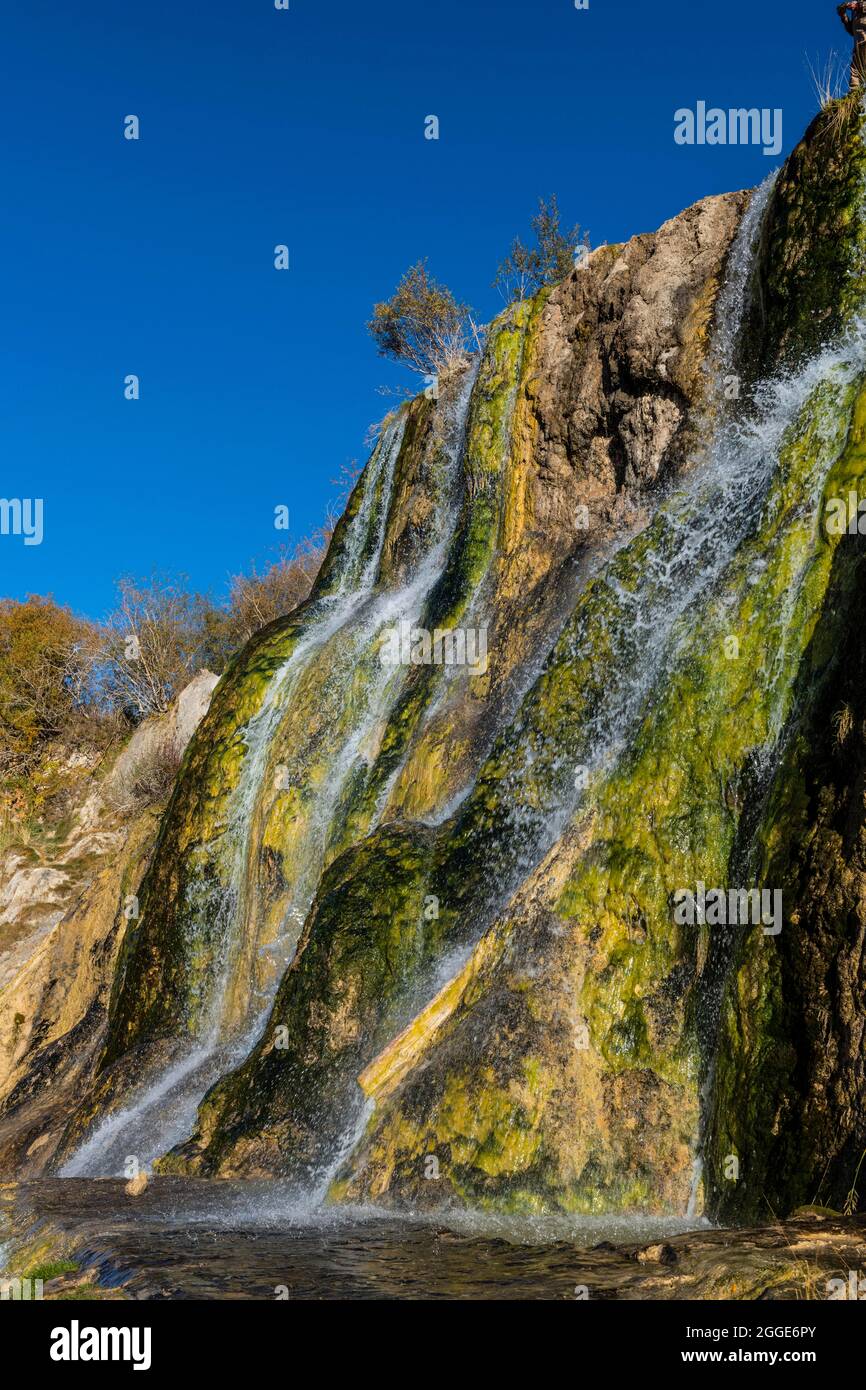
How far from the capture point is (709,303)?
1484 centimetres

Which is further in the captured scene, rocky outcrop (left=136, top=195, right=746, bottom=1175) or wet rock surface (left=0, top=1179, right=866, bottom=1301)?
rocky outcrop (left=136, top=195, right=746, bottom=1175)

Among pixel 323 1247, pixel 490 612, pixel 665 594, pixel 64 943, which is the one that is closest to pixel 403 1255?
pixel 323 1247

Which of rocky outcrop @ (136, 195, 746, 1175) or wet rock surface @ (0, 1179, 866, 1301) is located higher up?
rocky outcrop @ (136, 195, 746, 1175)

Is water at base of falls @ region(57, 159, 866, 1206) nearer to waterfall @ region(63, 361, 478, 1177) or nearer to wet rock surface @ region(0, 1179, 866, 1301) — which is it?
waterfall @ region(63, 361, 478, 1177)

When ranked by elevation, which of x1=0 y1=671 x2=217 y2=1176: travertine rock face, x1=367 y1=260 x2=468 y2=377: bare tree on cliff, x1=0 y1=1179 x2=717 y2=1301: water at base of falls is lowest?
x1=0 y1=1179 x2=717 y2=1301: water at base of falls

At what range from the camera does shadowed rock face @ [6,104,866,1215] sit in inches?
336

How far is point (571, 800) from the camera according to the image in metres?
11.0

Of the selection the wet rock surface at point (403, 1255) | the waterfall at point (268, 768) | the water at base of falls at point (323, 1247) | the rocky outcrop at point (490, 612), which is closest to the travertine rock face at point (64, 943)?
the waterfall at point (268, 768)

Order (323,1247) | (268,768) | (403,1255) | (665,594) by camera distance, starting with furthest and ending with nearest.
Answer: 1. (268,768)
2. (665,594)
3. (323,1247)
4. (403,1255)

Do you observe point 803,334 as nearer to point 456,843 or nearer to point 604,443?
point 604,443

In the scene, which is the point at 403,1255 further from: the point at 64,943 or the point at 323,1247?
the point at 64,943

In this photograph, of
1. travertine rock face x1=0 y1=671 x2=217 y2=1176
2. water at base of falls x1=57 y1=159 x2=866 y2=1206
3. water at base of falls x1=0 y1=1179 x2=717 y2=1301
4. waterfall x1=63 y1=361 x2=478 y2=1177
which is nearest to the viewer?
water at base of falls x1=0 y1=1179 x2=717 y2=1301

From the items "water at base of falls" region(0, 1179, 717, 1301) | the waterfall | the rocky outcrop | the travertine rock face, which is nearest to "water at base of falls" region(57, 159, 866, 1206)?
the waterfall
